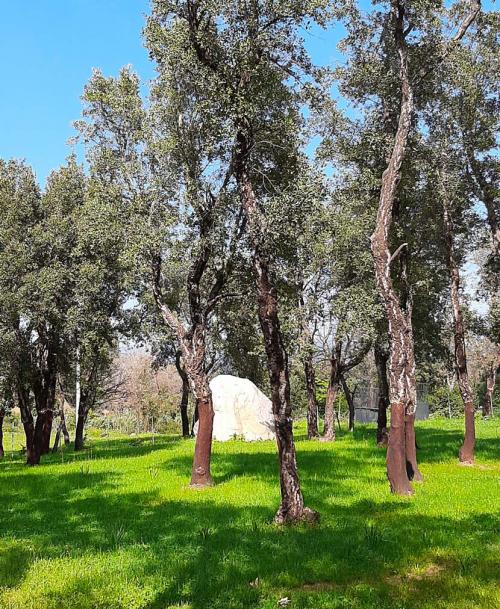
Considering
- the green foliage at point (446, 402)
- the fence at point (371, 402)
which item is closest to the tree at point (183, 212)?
the fence at point (371, 402)

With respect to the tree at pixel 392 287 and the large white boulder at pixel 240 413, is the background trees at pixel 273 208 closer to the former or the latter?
the tree at pixel 392 287

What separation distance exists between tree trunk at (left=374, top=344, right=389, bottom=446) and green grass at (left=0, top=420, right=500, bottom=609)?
7.49 m

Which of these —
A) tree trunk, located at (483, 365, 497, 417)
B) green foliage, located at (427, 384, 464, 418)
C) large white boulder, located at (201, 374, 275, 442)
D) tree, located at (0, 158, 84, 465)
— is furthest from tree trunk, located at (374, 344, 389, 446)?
green foliage, located at (427, 384, 464, 418)

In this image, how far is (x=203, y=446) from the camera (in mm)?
16438

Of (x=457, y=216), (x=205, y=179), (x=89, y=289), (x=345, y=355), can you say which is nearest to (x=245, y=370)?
(x=345, y=355)

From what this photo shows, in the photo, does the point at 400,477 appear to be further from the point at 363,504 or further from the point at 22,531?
the point at 22,531

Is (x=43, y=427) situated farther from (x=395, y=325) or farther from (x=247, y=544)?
(x=247, y=544)

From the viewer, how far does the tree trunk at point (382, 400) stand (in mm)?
25000

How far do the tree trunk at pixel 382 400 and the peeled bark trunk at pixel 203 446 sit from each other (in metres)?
10.6

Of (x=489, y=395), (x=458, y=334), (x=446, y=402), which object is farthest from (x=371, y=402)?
(x=458, y=334)

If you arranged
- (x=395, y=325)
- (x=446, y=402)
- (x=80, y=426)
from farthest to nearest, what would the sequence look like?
(x=446, y=402) → (x=80, y=426) → (x=395, y=325)

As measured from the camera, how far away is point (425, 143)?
802 inches

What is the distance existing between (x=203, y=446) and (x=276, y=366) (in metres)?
5.85

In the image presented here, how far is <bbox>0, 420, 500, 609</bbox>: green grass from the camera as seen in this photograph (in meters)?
7.19
